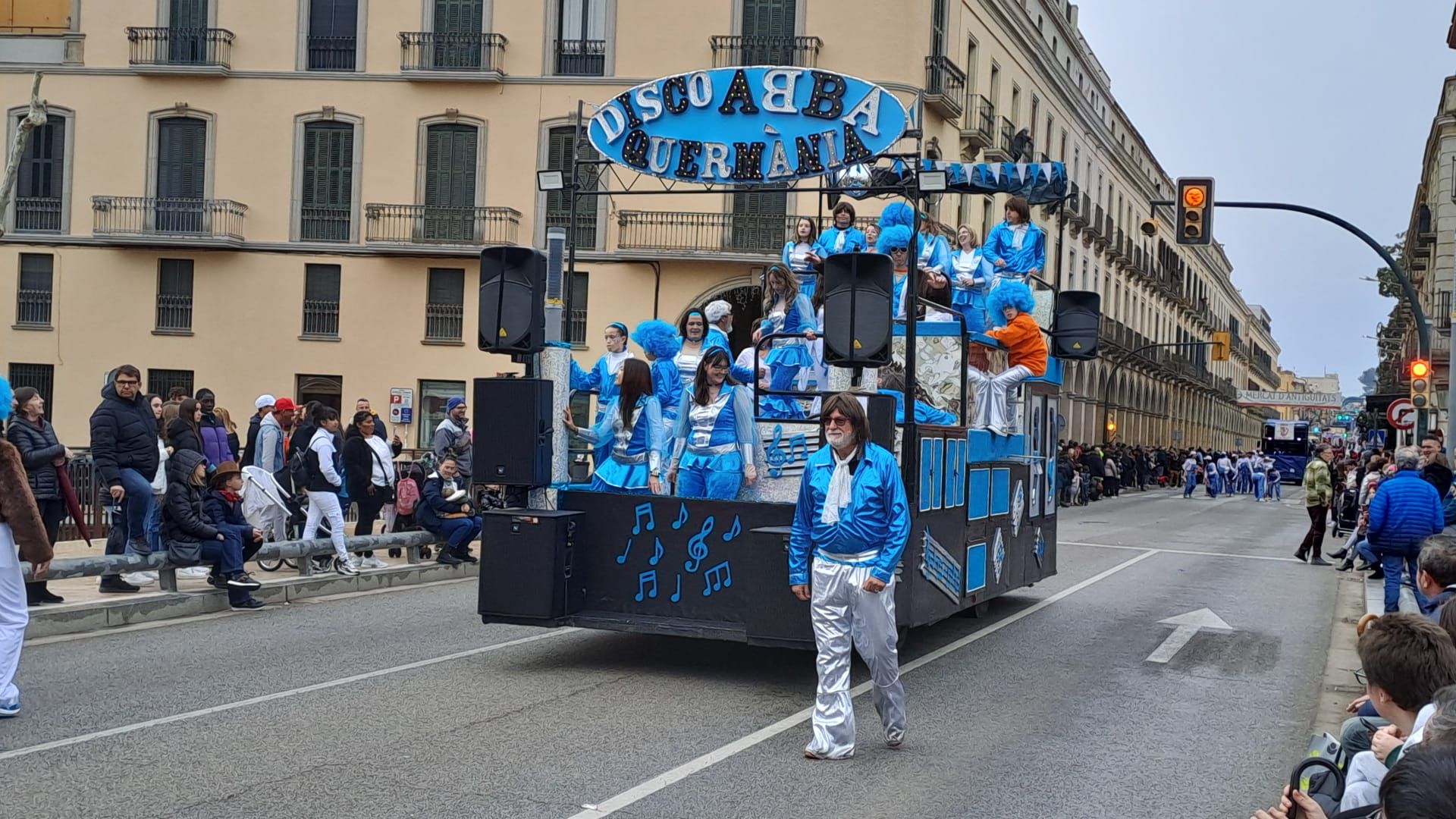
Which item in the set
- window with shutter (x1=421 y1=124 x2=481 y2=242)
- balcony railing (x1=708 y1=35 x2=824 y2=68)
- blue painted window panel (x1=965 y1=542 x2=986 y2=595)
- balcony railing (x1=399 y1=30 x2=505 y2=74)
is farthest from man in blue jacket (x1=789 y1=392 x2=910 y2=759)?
balcony railing (x1=399 y1=30 x2=505 y2=74)

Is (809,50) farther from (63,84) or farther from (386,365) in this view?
(63,84)

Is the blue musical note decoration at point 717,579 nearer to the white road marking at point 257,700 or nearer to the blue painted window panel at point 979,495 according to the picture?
the white road marking at point 257,700

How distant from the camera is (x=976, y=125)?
124 ft

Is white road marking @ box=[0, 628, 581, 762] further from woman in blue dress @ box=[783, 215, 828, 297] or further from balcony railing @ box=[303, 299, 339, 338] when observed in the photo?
balcony railing @ box=[303, 299, 339, 338]

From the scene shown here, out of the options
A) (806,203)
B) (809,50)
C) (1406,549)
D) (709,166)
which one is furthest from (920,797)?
(809,50)

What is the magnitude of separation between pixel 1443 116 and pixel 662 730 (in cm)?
4583

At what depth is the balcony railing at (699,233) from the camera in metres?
31.5

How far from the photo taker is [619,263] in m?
32.7

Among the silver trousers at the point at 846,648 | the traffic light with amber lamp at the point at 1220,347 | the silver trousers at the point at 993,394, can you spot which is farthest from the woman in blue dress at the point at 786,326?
the traffic light with amber lamp at the point at 1220,347

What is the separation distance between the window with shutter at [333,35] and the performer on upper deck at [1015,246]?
951 inches

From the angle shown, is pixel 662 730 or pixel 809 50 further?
pixel 809 50

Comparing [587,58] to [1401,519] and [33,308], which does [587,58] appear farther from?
[1401,519]

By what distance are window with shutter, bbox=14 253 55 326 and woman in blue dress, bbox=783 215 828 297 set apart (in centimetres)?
2679

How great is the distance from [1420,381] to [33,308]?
1200 inches
